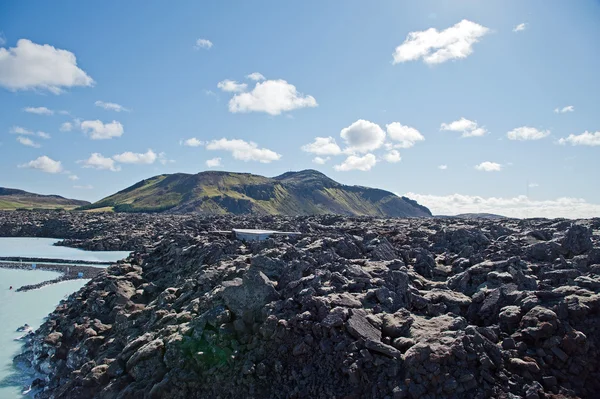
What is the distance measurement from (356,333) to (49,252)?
67.0 meters

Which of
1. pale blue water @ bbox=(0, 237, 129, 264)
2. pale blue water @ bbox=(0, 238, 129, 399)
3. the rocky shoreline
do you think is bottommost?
pale blue water @ bbox=(0, 238, 129, 399)

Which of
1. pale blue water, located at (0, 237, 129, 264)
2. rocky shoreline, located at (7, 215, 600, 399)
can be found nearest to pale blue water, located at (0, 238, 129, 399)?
pale blue water, located at (0, 237, 129, 264)

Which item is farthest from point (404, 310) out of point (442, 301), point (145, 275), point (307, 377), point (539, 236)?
point (145, 275)

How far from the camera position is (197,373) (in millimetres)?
12938

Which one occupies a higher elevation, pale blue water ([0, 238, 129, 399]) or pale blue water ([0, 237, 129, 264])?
pale blue water ([0, 237, 129, 264])

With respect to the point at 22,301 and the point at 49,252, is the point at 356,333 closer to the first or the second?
the point at 22,301

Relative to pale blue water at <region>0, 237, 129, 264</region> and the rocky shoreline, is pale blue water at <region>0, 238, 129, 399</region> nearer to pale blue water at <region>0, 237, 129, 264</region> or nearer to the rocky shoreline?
pale blue water at <region>0, 237, 129, 264</region>

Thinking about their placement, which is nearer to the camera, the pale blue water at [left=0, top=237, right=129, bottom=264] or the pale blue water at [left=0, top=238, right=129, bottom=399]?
the pale blue water at [left=0, top=238, right=129, bottom=399]

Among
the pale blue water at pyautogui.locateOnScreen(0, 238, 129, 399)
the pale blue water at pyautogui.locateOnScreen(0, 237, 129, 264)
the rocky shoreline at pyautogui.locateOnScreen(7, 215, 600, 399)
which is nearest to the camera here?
the rocky shoreline at pyautogui.locateOnScreen(7, 215, 600, 399)

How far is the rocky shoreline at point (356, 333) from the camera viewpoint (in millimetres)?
11078

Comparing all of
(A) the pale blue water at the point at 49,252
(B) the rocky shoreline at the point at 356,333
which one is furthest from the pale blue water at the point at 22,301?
(B) the rocky shoreline at the point at 356,333

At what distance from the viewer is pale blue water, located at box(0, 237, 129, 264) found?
58838 millimetres

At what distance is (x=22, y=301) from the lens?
3444 centimetres

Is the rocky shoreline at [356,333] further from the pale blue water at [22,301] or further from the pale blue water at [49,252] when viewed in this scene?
the pale blue water at [49,252]
